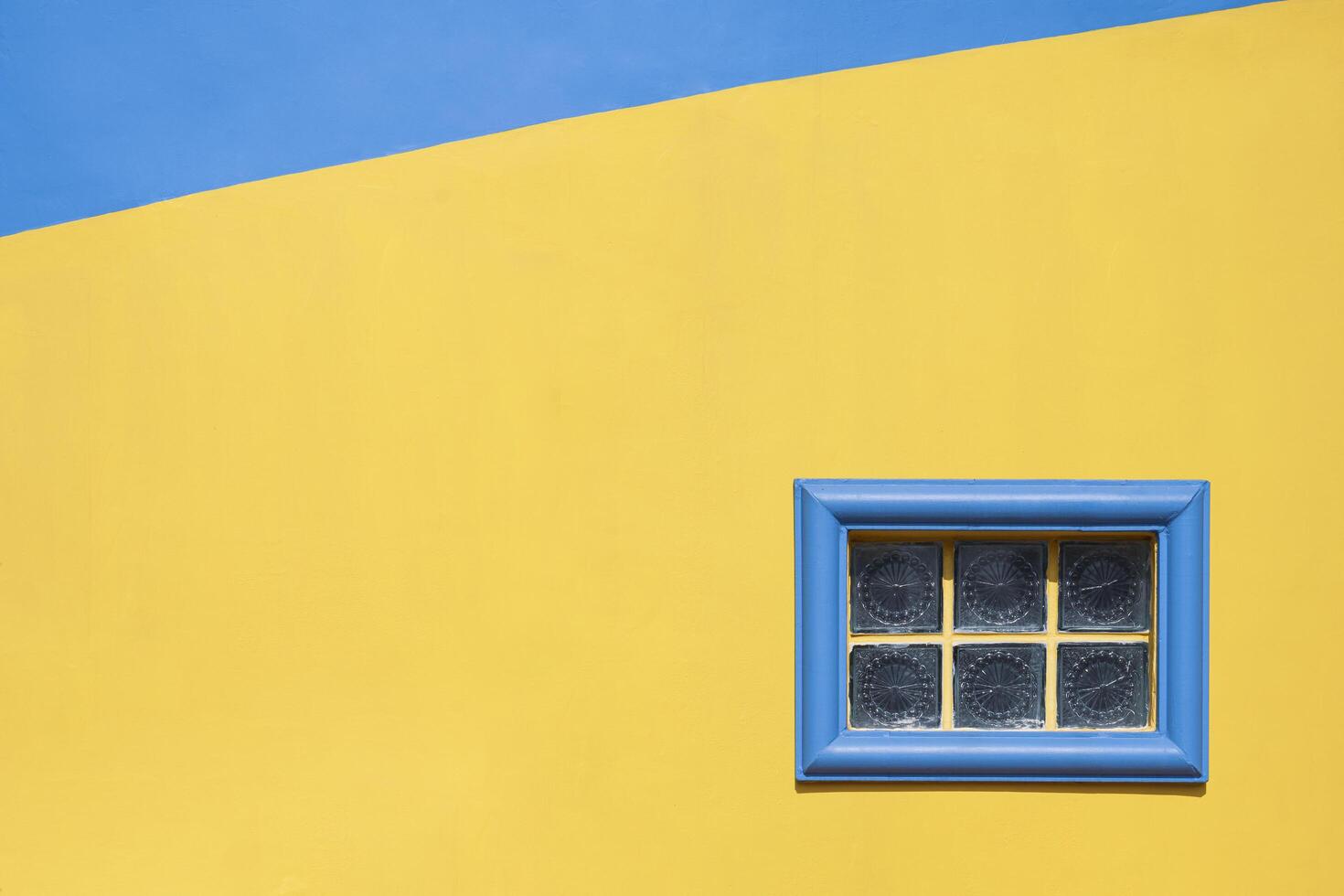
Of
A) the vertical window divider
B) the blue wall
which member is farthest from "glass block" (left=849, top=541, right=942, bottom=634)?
the blue wall

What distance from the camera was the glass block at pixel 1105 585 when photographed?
2.22 metres

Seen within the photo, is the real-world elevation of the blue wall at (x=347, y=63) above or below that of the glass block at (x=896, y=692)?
above

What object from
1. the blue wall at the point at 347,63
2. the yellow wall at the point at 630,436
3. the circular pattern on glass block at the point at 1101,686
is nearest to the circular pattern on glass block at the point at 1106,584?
the circular pattern on glass block at the point at 1101,686

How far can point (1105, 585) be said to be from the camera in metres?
2.23

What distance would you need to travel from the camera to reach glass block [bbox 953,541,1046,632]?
2232 millimetres

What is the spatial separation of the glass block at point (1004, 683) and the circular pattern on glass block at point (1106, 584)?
172mm

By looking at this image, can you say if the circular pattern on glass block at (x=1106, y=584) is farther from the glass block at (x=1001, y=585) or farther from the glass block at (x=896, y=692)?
the glass block at (x=896, y=692)

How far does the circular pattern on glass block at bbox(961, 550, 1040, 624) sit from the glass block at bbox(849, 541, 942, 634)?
0.29ft

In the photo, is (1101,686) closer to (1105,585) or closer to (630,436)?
(1105,585)

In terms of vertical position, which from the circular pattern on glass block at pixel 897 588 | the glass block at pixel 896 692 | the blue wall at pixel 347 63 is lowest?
the glass block at pixel 896 692

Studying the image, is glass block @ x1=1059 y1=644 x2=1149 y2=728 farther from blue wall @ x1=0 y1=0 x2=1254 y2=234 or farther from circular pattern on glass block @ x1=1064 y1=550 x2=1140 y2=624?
blue wall @ x1=0 y1=0 x2=1254 y2=234

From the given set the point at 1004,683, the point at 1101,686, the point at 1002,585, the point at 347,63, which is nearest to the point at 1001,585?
the point at 1002,585

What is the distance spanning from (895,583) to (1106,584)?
533 mm

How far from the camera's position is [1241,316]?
214cm
